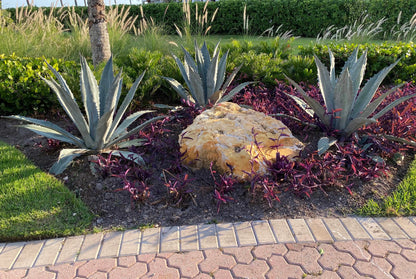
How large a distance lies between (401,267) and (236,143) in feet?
5.73

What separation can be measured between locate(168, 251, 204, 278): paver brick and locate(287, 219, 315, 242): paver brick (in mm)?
796

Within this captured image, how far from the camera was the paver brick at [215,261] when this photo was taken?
2598 millimetres

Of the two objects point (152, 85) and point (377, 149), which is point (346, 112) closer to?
point (377, 149)

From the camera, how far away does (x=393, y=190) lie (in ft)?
11.4

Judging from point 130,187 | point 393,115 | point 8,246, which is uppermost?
point 393,115

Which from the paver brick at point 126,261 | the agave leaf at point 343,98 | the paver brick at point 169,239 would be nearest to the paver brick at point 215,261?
the paver brick at point 169,239

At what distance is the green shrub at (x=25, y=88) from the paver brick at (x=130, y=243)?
2.68m

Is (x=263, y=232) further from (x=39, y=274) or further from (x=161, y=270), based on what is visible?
(x=39, y=274)

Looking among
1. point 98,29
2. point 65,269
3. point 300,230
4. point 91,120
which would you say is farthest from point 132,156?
point 98,29

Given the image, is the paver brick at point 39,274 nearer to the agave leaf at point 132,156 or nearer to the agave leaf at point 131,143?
the agave leaf at point 132,156

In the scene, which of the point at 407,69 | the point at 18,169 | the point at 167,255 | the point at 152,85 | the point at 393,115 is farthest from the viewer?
the point at 407,69

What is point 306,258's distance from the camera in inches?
106

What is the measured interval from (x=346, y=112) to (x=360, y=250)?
169cm

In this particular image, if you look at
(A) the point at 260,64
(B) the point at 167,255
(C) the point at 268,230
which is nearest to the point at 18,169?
(B) the point at 167,255
